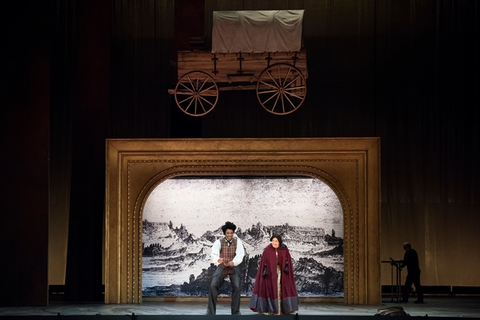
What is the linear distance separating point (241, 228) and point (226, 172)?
1106mm

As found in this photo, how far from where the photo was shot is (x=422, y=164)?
17234 mm

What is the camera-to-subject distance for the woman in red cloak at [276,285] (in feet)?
39.9

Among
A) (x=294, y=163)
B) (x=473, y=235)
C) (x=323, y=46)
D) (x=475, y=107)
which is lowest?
(x=473, y=235)

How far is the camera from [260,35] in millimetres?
13711

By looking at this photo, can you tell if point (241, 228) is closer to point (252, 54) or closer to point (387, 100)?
point (252, 54)

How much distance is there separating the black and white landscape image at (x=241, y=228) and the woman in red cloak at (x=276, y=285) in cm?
215

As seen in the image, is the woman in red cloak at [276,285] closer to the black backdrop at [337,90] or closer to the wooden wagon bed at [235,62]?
the wooden wagon bed at [235,62]

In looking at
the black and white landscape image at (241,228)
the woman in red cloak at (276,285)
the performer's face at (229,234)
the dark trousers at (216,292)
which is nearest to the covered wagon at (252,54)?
the black and white landscape image at (241,228)

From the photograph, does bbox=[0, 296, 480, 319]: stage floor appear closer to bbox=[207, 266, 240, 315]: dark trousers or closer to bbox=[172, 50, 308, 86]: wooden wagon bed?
bbox=[207, 266, 240, 315]: dark trousers

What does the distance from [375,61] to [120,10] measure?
5.57 metres

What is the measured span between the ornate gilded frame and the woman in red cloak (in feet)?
6.30

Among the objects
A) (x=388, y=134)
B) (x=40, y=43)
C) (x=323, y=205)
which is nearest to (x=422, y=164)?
(x=388, y=134)

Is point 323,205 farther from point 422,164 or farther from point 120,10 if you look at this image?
point 120,10

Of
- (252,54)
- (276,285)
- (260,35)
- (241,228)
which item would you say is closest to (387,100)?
(252,54)
